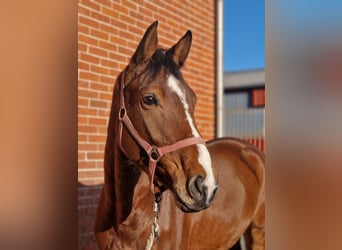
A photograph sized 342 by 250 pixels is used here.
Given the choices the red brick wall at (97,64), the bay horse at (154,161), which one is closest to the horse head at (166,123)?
the bay horse at (154,161)

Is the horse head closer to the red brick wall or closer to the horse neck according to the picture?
the horse neck

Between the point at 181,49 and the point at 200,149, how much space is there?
0.42 meters

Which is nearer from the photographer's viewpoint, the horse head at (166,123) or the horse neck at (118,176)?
the horse head at (166,123)

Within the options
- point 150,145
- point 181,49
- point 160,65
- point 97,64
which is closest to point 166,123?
point 150,145

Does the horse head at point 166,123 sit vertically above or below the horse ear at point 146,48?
below

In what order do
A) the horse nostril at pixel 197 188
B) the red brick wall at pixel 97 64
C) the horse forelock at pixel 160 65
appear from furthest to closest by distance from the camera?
the red brick wall at pixel 97 64
the horse forelock at pixel 160 65
the horse nostril at pixel 197 188

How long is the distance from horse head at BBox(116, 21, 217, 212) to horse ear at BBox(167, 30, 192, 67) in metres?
0.03

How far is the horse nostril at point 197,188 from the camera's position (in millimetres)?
1146

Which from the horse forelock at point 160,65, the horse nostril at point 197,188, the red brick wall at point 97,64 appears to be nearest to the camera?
the horse nostril at point 197,188

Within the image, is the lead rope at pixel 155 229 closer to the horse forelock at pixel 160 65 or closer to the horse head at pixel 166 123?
the horse head at pixel 166 123

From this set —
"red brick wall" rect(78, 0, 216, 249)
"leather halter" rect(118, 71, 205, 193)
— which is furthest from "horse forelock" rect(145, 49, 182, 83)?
"red brick wall" rect(78, 0, 216, 249)
